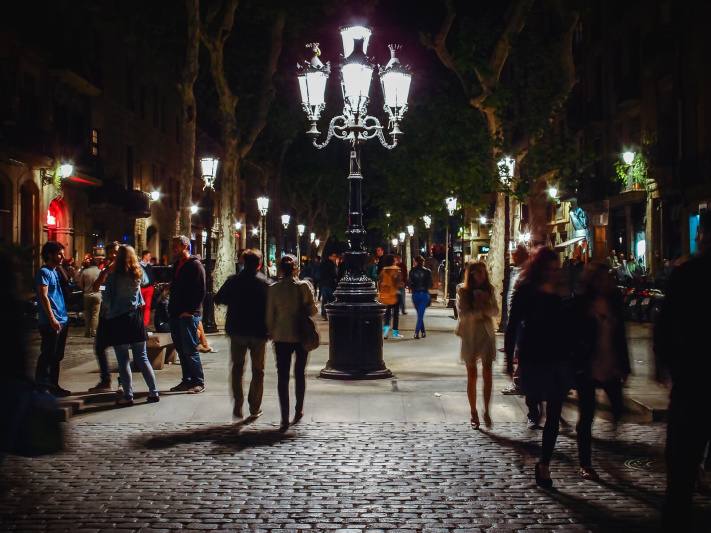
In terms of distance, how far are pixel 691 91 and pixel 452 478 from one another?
25.4m

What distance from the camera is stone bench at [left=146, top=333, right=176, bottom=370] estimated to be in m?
11.7

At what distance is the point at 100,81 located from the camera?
1372 inches

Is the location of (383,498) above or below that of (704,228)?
below

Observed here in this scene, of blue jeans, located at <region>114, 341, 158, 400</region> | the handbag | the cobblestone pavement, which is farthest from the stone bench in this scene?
the handbag

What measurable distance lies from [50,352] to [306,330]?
2.93m

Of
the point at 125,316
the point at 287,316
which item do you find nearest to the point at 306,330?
the point at 287,316

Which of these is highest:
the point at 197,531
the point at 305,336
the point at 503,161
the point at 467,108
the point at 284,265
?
the point at 467,108

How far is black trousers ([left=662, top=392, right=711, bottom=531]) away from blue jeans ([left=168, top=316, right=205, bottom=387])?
6.64 m

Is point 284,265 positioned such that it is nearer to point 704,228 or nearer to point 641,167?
point 704,228

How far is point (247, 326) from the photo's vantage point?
8688 mm

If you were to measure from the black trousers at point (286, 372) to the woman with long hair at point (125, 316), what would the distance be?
5.59 feet

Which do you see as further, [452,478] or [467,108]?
[467,108]

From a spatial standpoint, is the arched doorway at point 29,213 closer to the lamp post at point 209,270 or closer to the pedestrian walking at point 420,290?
the lamp post at point 209,270

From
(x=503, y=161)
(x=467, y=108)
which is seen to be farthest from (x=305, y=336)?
(x=467, y=108)
